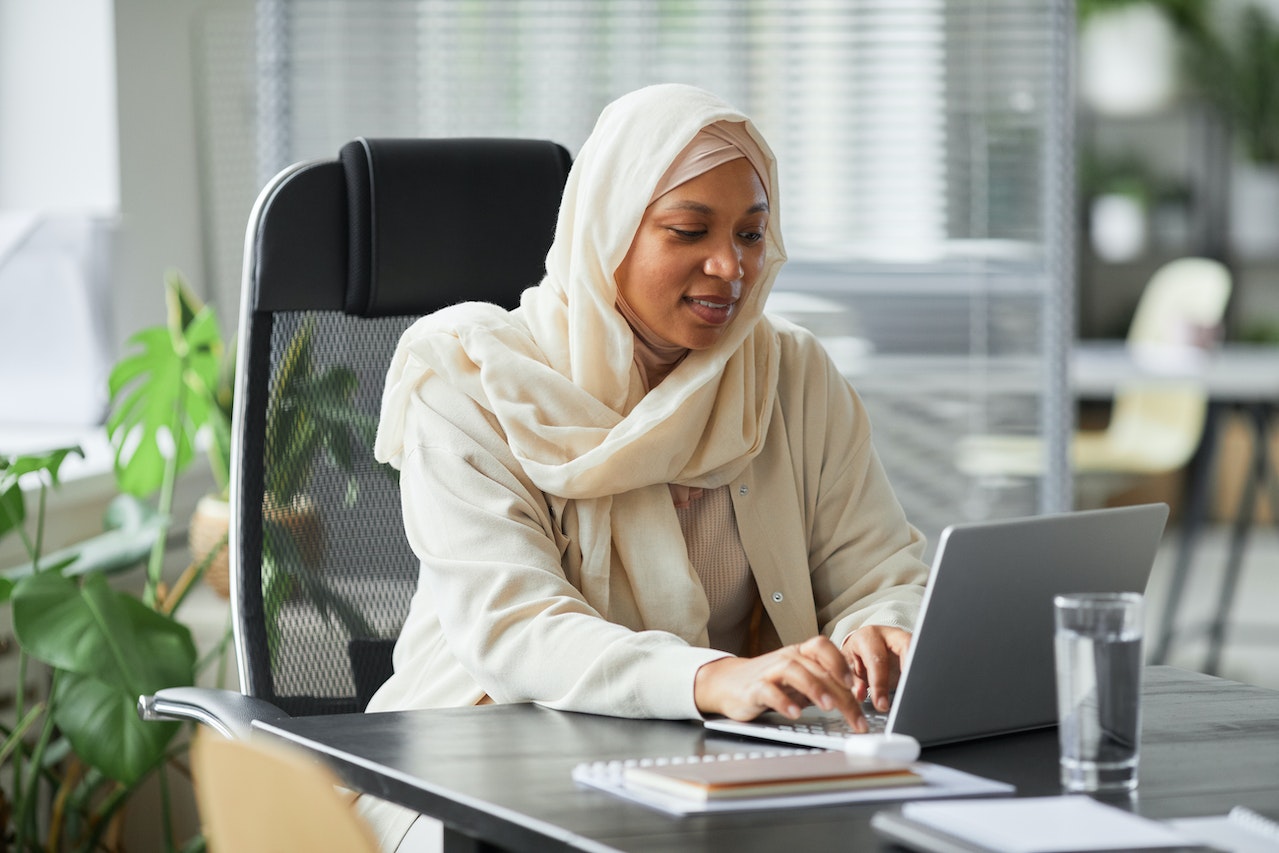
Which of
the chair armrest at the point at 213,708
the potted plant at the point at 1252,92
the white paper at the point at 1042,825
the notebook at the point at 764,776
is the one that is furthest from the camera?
the potted plant at the point at 1252,92

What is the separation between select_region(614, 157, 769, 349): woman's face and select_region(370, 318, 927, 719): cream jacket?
0.16 metres

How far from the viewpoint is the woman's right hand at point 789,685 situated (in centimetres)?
116

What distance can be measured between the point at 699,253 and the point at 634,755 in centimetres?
60

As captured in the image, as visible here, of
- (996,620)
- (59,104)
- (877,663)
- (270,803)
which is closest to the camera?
(270,803)

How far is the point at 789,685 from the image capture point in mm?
1184

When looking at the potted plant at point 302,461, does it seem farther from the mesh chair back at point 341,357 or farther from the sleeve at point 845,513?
the sleeve at point 845,513

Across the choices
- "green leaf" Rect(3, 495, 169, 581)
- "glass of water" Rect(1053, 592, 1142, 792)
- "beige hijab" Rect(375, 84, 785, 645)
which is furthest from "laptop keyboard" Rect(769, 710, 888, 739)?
"green leaf" Rect(3, 495, 169, 581)

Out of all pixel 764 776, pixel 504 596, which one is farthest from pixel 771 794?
pixel 504 596

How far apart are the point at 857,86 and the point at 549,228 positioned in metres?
1.33

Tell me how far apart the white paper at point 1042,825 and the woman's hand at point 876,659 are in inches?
12.3

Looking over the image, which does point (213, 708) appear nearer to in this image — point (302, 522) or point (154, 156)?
point (302, 522)

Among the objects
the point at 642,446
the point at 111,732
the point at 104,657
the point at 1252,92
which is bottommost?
the point at 111,732

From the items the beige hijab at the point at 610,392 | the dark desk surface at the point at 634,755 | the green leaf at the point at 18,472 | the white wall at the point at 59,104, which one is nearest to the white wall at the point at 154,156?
the white wall at the point at 59,104

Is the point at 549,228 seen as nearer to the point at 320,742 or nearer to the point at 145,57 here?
the point at 320,742
